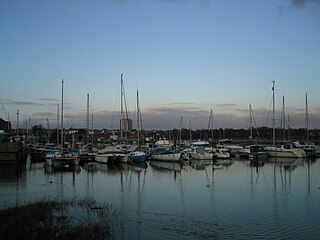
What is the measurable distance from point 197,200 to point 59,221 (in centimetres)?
1070

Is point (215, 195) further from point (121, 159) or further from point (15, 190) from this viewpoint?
point (121, 159)

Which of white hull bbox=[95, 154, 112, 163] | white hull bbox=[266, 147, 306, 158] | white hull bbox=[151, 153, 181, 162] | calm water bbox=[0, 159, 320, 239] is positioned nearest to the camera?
calm water bbox=[0, 159, 320, 239]

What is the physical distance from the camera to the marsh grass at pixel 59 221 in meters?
14.1

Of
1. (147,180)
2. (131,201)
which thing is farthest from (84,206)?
(147,180)

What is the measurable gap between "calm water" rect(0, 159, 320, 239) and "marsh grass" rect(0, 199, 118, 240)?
3.04 ft

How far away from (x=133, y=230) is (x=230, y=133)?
5349 inches

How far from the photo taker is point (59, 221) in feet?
56.3

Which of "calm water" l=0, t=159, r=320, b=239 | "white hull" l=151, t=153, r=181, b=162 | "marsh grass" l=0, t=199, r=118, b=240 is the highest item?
"white hull" l=151, t=153, r=181, b=162

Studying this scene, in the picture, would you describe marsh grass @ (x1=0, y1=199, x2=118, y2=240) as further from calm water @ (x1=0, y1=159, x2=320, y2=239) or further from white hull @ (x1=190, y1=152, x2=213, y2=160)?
white hull @ (x1=190, y1=152, x2=213, y2=160)

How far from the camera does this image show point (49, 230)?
14898 mm

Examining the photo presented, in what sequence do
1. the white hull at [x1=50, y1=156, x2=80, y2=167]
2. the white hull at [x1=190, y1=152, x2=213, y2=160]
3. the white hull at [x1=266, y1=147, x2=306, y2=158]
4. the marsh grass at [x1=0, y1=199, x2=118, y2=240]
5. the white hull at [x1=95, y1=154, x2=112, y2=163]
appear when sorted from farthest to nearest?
the white hull at [x1=266, y1=147, x2=306, y2=158], the white hull at [x1=190, y1=152, x2=213, y2=160], the white hull at [x1=95, y1=154, x2=112, y2=163], the white hull at [x1=50, y1=156, x2=80, y2=167], the marsh grass at [x1=0, y1=199, x2=118, y2=240]

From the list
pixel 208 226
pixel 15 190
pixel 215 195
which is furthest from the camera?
pixel 15 190

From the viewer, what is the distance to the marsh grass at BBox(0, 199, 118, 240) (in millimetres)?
14127

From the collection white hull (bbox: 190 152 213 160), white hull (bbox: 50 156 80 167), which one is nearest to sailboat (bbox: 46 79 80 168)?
white hull (bbox: 50 156 80 167)
